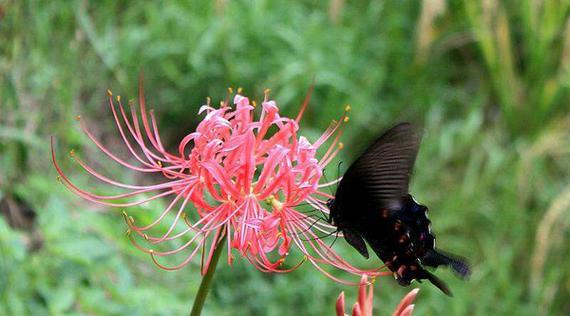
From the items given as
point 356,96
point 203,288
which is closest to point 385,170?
point 203,288

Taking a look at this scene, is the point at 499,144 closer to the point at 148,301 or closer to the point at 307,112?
the point at 307,112

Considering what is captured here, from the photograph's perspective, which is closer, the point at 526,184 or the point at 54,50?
the point at 54,50

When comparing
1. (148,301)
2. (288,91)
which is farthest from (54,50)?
(148,301)

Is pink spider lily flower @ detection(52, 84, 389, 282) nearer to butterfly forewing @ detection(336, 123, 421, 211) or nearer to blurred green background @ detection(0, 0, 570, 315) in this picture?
butterfly forewing @ detection(336, 123, 421, 211)

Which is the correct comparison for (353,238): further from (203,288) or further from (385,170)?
(203,288)

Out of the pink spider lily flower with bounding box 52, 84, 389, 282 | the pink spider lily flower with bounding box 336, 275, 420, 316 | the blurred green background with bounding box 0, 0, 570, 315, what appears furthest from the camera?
the blurred green background with bounding box 0, 0, 570, 315

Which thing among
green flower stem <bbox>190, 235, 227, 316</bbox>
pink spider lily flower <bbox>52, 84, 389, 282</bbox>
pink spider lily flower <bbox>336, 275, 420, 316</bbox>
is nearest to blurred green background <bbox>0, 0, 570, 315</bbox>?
pink spider lily flower <bbox>52, 84, 389, 282</bbox>
